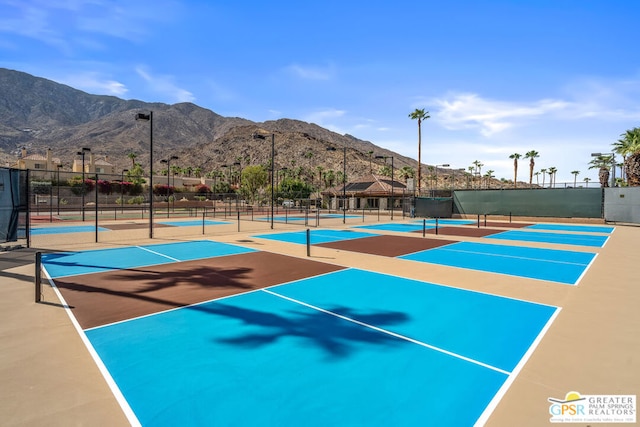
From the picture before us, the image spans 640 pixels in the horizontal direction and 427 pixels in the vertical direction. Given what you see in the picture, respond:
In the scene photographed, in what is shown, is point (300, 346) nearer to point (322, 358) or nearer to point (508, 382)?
point (322, 358)

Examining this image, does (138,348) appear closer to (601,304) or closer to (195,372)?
(195,372)

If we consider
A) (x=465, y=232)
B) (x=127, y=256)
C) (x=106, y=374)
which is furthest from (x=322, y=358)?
(x=465, y=232)

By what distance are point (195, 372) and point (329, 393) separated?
1.90 meters

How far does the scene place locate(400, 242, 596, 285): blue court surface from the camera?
1136cm

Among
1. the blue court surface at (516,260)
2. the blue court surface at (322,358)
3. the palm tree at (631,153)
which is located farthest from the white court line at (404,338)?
the palm tree at (631,153)

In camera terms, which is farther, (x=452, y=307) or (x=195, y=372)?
(x=452, y=307)

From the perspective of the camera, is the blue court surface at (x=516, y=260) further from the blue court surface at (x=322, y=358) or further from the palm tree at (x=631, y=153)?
the palm tree at (x=631, y=153)

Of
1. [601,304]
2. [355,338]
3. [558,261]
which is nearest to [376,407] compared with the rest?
[355,338]

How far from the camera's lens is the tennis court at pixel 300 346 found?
396 centimetres

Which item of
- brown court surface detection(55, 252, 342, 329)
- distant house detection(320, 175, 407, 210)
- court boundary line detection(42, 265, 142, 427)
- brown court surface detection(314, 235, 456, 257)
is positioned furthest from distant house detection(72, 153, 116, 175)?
court boundary line detection(42, 265, 142, 427)

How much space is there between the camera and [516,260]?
13750 mm

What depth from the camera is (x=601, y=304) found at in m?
7.96

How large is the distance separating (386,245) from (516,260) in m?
5.98

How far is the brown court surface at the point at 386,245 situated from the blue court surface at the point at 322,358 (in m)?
7.34
